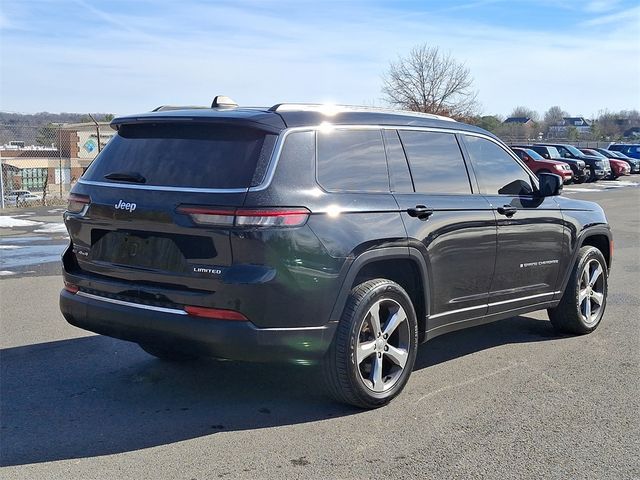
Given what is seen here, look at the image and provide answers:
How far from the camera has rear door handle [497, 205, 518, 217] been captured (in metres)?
5.61

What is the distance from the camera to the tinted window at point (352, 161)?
4.46 m

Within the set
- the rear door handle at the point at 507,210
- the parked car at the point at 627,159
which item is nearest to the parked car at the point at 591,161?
the parked car at the point at 627,159

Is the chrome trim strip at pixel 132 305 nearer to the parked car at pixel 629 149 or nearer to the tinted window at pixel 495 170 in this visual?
the tinted window at pixel 495 170

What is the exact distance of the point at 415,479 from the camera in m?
3.64

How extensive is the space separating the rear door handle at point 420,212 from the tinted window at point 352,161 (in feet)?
0.76

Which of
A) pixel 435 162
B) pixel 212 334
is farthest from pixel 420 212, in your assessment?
pixel 212 334

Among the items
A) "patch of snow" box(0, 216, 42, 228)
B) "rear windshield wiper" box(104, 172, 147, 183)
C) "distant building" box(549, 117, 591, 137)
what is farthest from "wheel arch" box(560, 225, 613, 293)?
"distant building" box(549, 117, 591, 137)

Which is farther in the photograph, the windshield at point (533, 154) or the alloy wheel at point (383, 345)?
the windshield at point (533, 154)

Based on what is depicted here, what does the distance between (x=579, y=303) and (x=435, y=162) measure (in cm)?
227

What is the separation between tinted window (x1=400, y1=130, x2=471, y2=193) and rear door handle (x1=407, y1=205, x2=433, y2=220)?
0.51ft

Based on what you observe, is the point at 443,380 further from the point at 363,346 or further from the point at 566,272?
the point at 566,272

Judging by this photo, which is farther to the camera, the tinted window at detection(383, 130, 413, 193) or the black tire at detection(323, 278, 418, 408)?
the tinted window at detection(383, 130, 413, 193)

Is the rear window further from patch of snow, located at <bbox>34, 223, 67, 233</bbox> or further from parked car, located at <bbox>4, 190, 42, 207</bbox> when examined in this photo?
parked car, located at <bbox>4, 190, 42, 207</bbox>

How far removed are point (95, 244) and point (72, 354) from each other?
1.48 m
